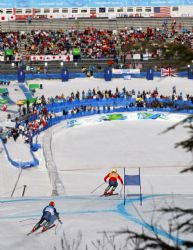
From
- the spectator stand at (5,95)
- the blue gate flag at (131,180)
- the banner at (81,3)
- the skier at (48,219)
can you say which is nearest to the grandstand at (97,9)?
the banner at (81,3)

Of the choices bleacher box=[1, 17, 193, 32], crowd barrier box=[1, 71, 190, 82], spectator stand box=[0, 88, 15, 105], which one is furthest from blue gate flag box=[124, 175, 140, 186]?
bleacher box=[1, 17, 193, 32]

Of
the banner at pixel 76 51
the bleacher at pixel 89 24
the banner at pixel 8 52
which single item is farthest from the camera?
the bleacher at pixel 89 24

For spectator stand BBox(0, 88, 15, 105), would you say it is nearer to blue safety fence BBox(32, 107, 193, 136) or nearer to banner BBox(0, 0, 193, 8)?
blue safety fence BBox(32, 107, 193, 136)

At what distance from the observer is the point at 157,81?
4866 centimetres

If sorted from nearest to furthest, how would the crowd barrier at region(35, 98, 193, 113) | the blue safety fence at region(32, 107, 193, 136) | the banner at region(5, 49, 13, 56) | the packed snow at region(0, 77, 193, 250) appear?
the packed snow at region(0, 77, 193, 250)
the blue safety fence at region(32, 107, 193, 136)
the crowd barrier at region(35, 98, 193, 113)
the banner at region(5, 49, 13, 56)

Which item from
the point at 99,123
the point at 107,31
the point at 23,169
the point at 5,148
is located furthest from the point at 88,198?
the point at 107,31

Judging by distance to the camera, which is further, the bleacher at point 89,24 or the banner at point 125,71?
the bleacher at point 89,24

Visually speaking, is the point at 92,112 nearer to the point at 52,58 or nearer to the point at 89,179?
the point at 89,179

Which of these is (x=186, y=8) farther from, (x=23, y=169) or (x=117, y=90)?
(x=23, y=169)

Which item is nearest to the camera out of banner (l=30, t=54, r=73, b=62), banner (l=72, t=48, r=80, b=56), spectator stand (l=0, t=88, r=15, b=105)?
spectator stand (l=0, t=88, r=15, b=105)

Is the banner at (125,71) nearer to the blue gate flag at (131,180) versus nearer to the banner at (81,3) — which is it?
the banner at (81,3)

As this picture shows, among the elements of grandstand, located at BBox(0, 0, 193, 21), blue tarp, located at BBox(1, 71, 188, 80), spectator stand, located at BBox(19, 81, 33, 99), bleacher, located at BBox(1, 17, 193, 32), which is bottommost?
spectator stand, located at BBox(19, 81, 33, 99)

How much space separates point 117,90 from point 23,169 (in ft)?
62.5

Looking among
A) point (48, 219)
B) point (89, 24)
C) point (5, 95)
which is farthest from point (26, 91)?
point (48, 219)
